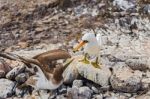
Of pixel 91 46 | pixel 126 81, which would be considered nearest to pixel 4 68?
pixel 91 46

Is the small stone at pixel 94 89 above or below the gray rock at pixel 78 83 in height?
below

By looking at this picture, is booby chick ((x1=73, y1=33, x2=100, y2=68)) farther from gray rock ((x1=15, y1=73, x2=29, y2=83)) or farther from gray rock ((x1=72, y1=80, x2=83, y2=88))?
gray rock ((x1=15, y1=73, x2=29, y2=83))

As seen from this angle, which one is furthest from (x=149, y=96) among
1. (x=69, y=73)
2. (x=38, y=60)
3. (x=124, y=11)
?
(x=124, y=11)

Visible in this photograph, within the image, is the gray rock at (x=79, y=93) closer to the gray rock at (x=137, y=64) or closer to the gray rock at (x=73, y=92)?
the gray rock at (x=73, y=92)

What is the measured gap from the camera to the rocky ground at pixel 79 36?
6980mm

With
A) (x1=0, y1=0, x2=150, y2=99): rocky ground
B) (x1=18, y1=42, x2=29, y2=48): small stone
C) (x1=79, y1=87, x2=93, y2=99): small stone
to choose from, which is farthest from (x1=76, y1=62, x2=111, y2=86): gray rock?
(x1=18, y1=42, x2=29, y2=48): small stone

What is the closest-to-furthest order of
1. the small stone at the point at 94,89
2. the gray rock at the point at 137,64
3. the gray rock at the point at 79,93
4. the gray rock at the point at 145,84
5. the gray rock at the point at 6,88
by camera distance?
the gray rock at the point at 79,93, the gray rock at the point at 145,84, the small stone at the point at 94,89, the gray rock at the point at 6,88, the gray rock at the point at 137,64

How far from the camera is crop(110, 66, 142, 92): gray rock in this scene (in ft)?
22.5

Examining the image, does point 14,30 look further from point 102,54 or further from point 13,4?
point 102,54

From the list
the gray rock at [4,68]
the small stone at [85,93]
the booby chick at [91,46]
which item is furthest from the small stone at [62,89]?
the gray rock at [4,68]

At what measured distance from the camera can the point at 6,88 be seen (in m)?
7.20

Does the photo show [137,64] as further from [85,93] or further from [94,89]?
[85,93]

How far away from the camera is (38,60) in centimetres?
718

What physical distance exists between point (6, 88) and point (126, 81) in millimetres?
1738
